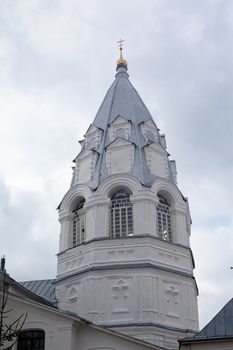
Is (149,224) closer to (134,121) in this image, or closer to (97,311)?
(97,311)

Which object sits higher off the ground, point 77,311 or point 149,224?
point 149,224

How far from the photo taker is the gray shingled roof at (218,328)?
65.3 feet

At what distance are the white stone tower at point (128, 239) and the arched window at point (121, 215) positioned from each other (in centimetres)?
5

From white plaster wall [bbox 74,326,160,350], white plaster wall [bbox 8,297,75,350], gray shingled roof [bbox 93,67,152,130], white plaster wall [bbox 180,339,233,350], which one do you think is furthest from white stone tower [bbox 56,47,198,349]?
white plaster wall [bbox 180,339,233,350]

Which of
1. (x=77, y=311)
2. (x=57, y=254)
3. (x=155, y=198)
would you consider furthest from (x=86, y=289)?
(x=155, y=198)

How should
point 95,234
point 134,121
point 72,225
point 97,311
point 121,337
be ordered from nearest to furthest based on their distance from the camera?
1. point 121,337
2. point 97,311
3. point 95,234
4. point 72,225
5. point 134,121

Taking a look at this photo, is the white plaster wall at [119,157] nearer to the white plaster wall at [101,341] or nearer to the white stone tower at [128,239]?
the white stone tower at [128,239]

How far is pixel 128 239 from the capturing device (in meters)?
28.3

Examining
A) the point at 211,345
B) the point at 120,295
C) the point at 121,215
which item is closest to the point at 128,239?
the point at 121,215

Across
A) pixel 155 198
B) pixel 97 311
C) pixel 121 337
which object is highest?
pixel 155 198

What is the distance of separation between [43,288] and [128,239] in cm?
764

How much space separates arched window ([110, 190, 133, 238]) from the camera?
1137 inches

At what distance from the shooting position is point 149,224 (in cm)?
2855

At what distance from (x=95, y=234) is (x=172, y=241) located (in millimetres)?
4014
